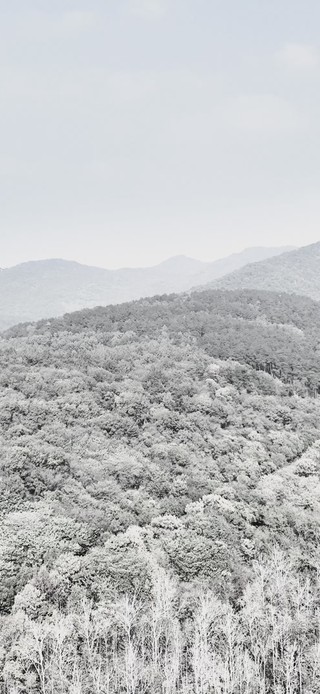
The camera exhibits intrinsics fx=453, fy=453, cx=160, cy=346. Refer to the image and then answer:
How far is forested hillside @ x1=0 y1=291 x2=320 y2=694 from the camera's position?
77.0ft

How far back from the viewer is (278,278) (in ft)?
570

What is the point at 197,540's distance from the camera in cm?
3158

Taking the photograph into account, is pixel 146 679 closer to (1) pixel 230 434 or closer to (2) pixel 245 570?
(2) pixel 245 570

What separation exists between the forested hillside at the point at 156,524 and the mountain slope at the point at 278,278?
98837 millimetres

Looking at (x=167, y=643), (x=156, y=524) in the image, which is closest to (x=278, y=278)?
(x=156, y=524)

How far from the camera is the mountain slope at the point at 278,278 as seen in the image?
16088 centimetres

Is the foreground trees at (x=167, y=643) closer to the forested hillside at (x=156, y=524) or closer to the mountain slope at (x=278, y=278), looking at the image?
the forested hillside at (x=156, y=524)

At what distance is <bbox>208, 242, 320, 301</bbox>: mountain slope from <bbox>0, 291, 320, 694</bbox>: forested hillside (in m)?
98.8

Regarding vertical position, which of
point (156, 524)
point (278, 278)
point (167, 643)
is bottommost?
point (167, 643)

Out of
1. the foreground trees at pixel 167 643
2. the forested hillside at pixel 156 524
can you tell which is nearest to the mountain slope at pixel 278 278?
the forested hillside at pixel 156 524

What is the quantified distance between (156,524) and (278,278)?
153 metres

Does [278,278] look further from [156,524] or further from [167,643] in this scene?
[167,643]

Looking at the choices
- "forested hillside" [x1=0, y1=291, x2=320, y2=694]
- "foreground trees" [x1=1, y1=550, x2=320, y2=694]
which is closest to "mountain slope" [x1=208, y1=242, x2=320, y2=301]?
"forested hillside" [x1=0, y1=291, x2=320, y2=694]

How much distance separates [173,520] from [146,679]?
36.1 feet
